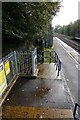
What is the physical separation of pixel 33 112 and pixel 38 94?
164 centimetres

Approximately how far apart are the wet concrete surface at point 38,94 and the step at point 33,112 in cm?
34

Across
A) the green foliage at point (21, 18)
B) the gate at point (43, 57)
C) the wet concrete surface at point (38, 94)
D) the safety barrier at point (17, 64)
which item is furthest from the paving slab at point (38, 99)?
the gate at point (43, 57)

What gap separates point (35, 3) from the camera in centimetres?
1251

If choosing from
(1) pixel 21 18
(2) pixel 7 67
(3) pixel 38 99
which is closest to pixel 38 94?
(3) pixel 38 99

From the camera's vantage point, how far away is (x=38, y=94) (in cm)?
891

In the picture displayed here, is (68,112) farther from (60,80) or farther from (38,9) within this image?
(38,9)

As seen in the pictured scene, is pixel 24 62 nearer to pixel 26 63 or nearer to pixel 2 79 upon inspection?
pixel 26 63

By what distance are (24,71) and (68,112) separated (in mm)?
5051

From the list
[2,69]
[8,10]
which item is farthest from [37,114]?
[8,10]

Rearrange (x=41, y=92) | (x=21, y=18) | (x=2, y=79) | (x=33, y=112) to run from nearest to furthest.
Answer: (x=33, y=112) → (x=2, y=79) → (x=41, y=92) → (x=21, y=18)

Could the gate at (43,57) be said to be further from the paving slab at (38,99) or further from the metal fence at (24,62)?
the paving slab at (38,99)

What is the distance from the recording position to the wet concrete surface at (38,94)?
8039mm

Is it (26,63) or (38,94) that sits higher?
(26,63)

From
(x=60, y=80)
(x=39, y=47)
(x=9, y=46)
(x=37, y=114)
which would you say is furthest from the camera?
(x=39, y=47)
